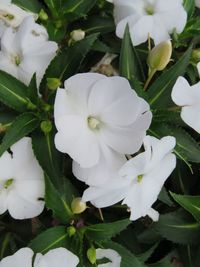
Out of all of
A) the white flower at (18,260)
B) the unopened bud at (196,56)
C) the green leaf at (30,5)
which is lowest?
the white flower at (18,260)

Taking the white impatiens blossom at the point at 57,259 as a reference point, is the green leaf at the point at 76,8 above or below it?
above

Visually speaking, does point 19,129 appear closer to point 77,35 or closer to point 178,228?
point 77,35

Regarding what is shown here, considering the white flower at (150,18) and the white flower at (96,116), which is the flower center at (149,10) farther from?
the white flower at (96,116)

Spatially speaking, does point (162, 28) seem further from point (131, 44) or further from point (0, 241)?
point (0, 241)

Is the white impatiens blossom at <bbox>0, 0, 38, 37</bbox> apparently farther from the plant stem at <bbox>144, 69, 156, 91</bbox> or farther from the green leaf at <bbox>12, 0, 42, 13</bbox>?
the plant stem at <bbox>144, 69, 156, 91</bbox>

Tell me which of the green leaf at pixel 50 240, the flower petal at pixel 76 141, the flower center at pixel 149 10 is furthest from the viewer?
the flower center at pixel 149 10

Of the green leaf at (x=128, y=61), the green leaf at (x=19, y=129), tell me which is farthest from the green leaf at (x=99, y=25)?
the green leaf at (x=19, y=129)
